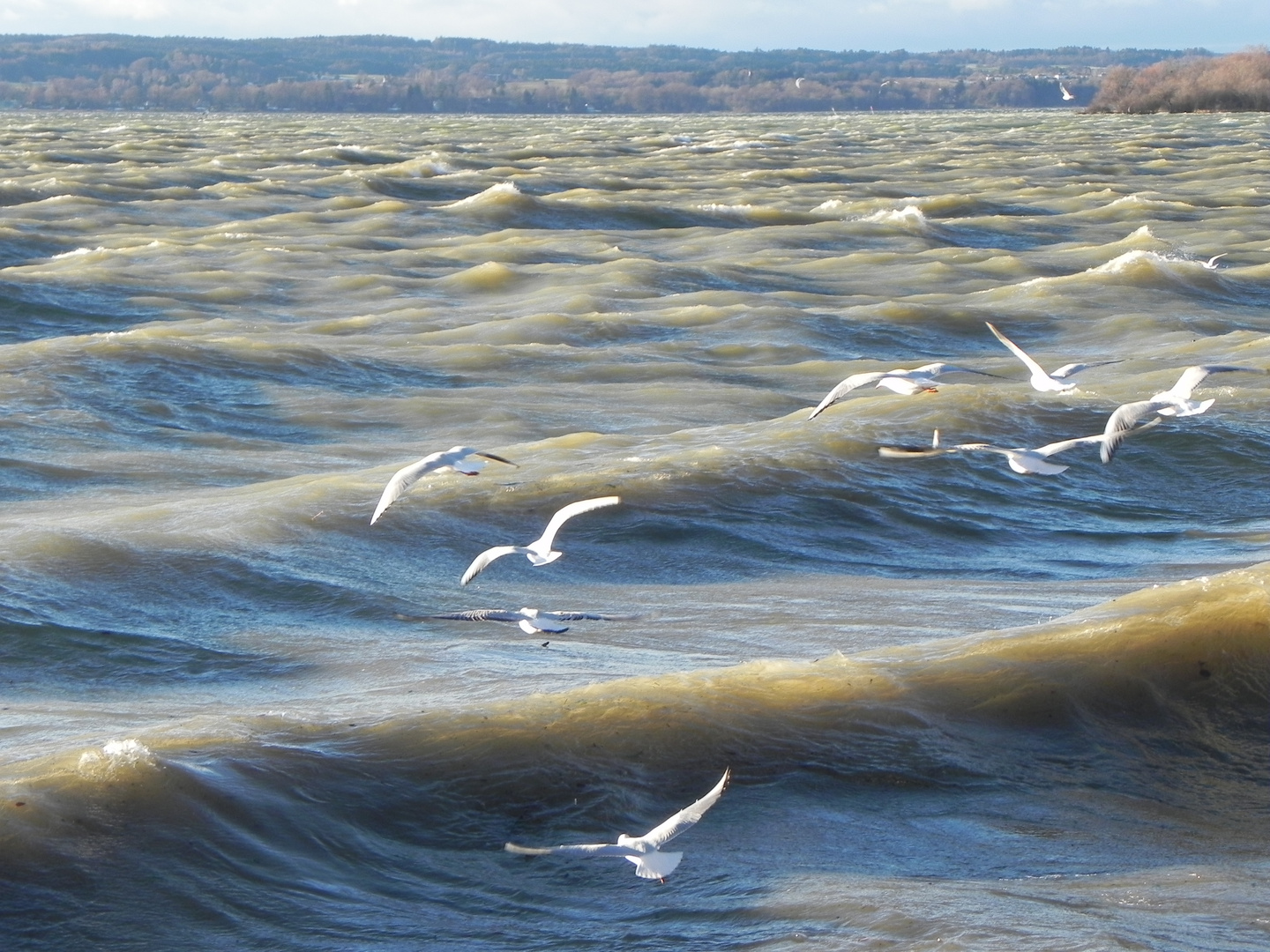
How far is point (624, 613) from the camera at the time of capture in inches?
401

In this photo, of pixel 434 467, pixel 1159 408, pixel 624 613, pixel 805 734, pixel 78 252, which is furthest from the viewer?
pixel 78 252

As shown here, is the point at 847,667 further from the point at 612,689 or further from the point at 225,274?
the point at 225,274

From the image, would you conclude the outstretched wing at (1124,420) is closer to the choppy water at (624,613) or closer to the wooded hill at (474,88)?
the choppy water at (624,613)

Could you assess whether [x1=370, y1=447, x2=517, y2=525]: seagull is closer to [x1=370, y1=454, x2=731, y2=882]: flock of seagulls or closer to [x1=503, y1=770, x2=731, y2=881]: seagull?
[x1=370, y1=454, x2=731, y2=882]: flock of seagulls

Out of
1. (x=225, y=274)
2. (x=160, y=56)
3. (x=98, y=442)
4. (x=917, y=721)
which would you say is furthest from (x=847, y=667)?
(x=160, y=56)

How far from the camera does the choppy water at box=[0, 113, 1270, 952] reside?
6074mm

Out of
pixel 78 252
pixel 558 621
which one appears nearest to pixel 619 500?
pixel 558 621

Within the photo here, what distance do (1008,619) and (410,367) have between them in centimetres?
1014

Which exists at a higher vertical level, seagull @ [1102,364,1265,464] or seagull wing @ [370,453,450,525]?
seagull @ [1102,364,1265,464]

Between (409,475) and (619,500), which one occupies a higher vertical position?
(409,475)

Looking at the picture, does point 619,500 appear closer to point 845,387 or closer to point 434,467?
point 434,467

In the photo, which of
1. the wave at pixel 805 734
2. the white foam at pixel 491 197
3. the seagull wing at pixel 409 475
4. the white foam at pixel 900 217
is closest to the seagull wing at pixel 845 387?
the wave at pixel 805 734

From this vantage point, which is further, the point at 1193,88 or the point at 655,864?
the point at 1193,88

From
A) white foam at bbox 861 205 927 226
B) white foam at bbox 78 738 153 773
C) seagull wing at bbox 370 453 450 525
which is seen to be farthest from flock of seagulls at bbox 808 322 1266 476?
white foam at bbox 861 205 927 226
